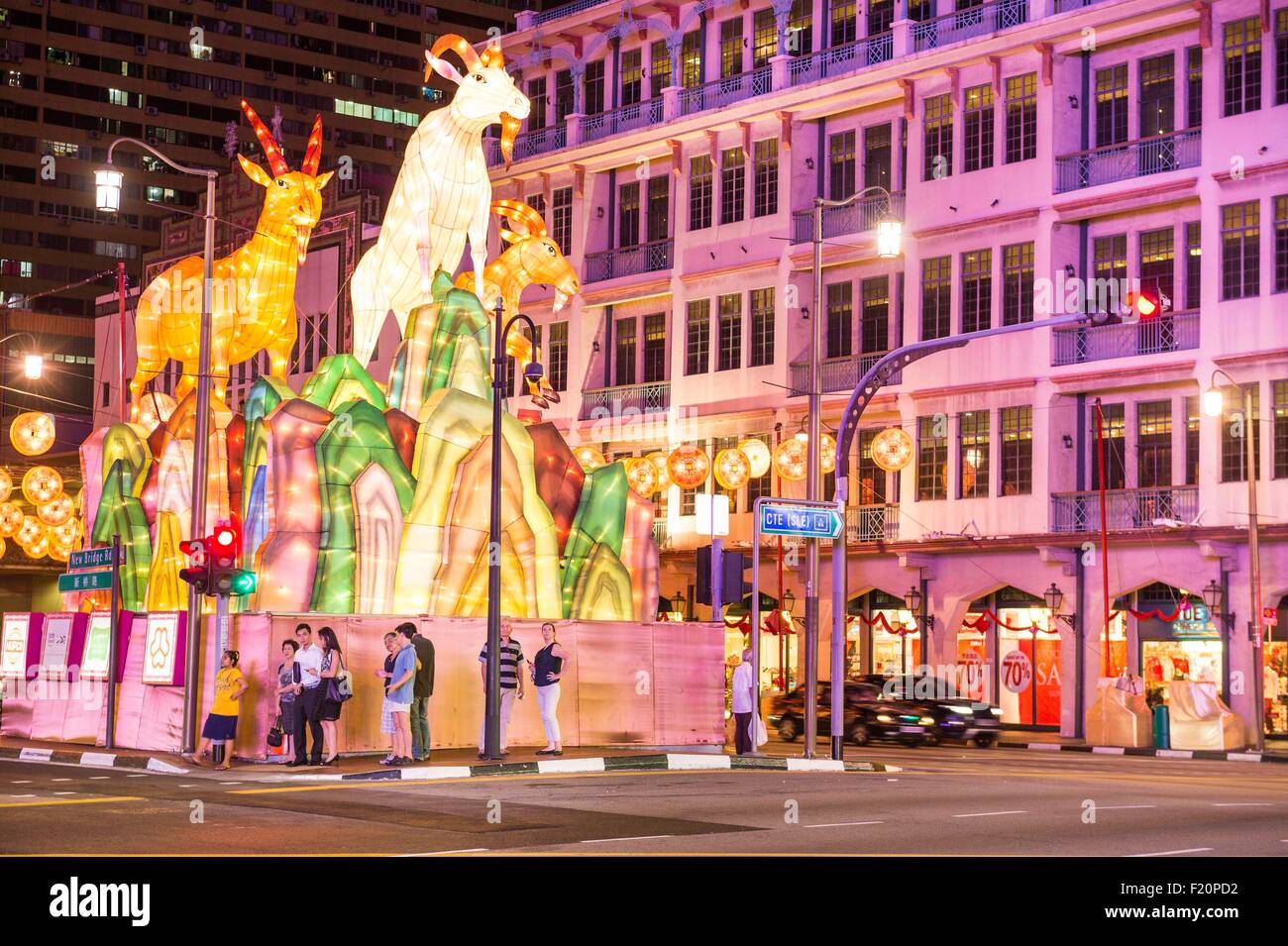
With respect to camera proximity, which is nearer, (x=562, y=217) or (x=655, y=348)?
(x=655, y=348)

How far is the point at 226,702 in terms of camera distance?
24.2m

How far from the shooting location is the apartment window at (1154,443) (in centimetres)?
4281

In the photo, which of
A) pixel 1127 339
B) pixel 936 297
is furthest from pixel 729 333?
pixel 1127 339

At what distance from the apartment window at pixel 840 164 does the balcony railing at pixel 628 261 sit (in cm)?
569

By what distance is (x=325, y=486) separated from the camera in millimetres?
28484

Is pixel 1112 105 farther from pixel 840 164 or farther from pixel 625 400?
→ pixel 625 400

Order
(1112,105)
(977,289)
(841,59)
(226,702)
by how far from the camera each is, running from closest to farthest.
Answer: (226,702)
(1112,105)
(977,289)
(841,59)

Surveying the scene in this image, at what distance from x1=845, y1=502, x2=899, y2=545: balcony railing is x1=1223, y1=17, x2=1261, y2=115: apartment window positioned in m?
13.0

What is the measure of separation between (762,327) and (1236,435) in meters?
14.3

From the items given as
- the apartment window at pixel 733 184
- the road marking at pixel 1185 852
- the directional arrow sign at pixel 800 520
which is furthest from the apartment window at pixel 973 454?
the road marking at pixel 1185 852

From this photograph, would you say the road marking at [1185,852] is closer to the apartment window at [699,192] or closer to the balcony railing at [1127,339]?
the balcony railing at [1127,339]
